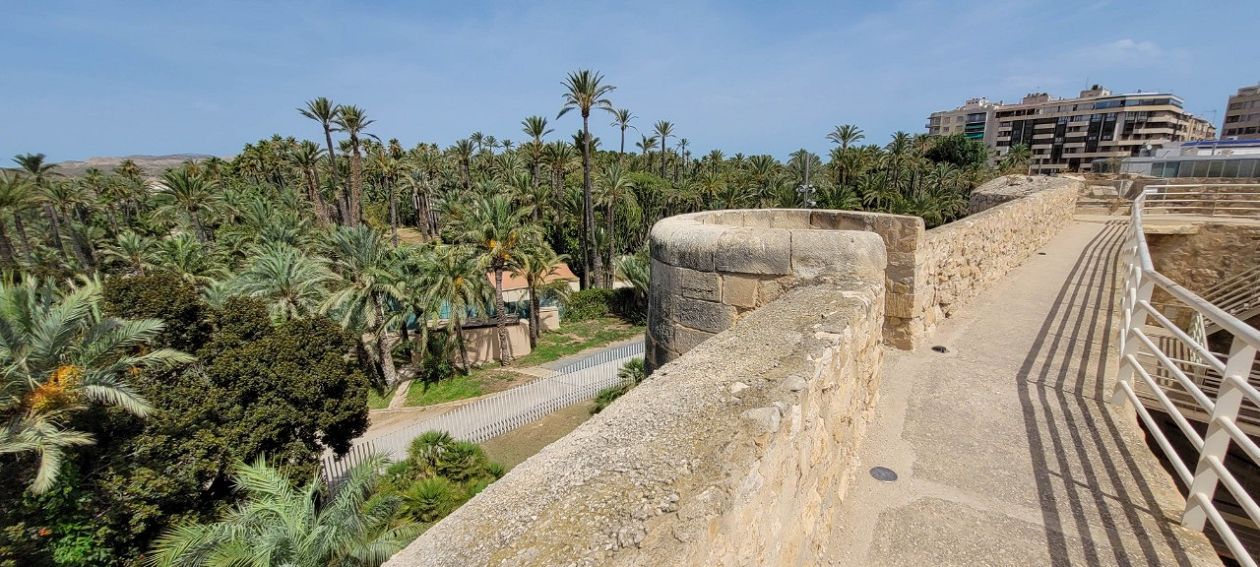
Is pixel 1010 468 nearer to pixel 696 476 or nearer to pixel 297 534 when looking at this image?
pixel 696 476

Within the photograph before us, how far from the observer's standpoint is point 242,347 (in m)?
13.5

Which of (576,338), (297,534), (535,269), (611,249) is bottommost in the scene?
(576,338)

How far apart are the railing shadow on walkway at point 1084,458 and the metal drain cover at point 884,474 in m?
0.76

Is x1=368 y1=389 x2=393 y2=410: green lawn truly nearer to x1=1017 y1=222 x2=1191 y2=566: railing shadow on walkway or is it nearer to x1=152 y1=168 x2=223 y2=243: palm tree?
x1=1017 y1=222 x2=1191 y2=566: railing shadow on walkway

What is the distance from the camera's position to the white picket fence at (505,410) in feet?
46.4

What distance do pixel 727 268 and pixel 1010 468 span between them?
2286mm

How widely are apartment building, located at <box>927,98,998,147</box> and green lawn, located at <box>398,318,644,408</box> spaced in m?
84.2

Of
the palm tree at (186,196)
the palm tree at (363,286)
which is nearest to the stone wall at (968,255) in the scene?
the palm tree at (363,286)

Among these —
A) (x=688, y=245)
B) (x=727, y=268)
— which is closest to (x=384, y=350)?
(x=688, y=245)

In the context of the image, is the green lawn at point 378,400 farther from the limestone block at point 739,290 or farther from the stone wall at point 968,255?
the stone wall at point 968,255

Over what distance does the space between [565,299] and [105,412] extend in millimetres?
18907

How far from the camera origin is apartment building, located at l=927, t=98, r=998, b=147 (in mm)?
92062

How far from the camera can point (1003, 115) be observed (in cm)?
8656

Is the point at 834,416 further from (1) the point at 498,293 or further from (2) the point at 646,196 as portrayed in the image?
(2) the point at 646,196
